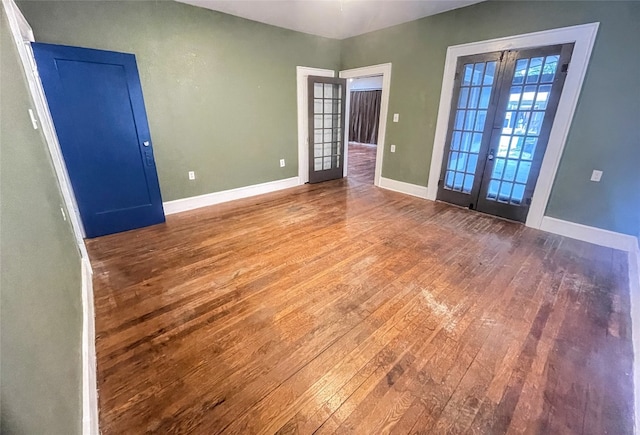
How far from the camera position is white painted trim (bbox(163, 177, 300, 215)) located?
12.8ft

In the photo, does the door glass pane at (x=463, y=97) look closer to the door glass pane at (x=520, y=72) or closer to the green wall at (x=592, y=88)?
the green wall at (x=592, y=88)

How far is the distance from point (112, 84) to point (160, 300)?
8.10 ft

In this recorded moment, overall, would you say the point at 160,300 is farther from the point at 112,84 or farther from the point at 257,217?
the point at 112,84

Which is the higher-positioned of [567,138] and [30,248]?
[567,138]

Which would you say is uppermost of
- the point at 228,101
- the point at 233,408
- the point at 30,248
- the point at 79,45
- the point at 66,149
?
the point at 79,45

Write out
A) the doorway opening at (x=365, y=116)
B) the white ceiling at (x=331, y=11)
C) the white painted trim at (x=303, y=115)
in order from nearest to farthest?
A: the white ceiling at (x=331, y=11) → the white painted trim at (x=303, y=115) → the doorway opening at (x=365, y=116)

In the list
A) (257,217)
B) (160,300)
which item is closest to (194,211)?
(257,217)

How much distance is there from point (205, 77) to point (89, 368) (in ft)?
11.9

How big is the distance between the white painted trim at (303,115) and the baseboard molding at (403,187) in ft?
5.02

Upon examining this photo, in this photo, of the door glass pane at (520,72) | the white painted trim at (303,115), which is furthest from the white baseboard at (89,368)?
the door glass pane at (520,72)

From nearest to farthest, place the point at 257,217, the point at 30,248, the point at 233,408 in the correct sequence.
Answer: the point at 30,248, the point at 233,408, the point at 257,217

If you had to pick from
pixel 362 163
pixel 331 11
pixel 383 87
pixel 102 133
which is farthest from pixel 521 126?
pixel 102 133

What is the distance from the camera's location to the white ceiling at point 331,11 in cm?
341

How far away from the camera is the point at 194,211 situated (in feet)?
13.0
